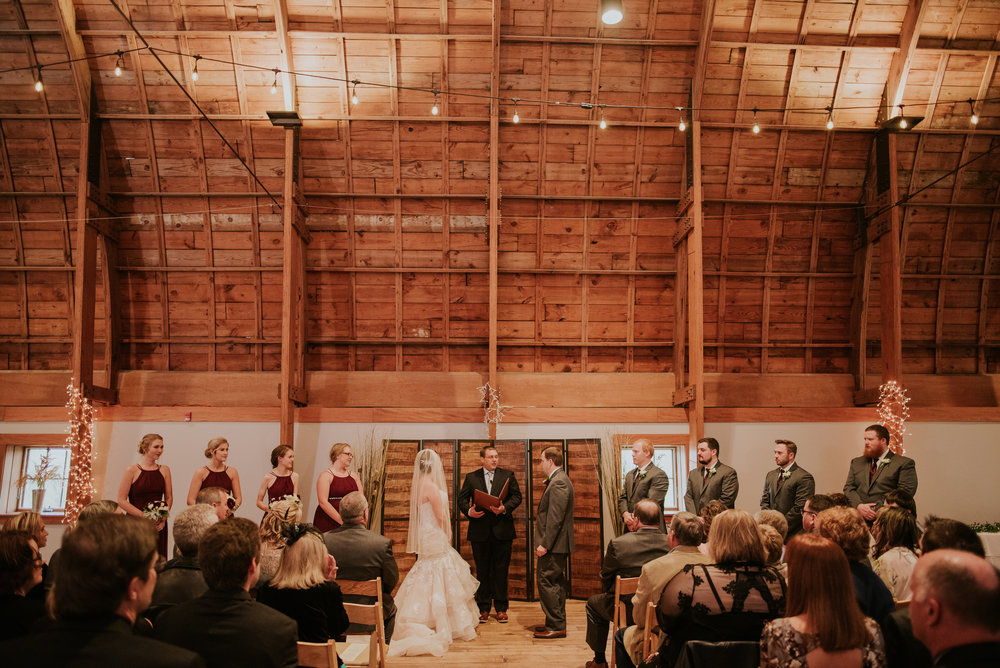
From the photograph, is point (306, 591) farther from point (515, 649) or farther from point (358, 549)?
point (515, 649)

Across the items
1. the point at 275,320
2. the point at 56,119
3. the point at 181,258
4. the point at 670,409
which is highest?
the point at 56,119

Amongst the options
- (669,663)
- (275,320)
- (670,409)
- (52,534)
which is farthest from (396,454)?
(669,663)

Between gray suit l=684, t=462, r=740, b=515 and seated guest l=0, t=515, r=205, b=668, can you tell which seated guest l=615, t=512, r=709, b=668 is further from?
gray suit l=684, t=462, r=740, b=515

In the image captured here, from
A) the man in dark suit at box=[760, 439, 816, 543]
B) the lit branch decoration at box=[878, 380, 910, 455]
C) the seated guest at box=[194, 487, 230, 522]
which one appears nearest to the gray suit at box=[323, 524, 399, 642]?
the seated guest at box=[194, 487, 230, 522]

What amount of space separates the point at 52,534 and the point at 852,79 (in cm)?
1054

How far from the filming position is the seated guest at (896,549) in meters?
3.65

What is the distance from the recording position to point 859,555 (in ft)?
10.8

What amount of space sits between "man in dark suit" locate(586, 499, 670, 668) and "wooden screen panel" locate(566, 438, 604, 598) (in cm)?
255

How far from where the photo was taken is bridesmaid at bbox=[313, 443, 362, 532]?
7.05m

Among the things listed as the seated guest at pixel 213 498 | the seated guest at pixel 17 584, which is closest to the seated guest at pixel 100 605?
the seated guest at pixel 17 584

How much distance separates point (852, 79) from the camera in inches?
340

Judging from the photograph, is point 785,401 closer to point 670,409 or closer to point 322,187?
point 670,409

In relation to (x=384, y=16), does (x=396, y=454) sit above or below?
below

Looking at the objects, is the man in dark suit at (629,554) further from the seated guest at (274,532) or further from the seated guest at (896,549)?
the seated guest at (274,532)
